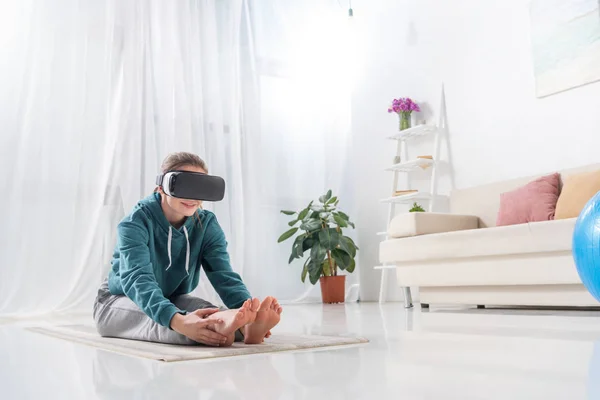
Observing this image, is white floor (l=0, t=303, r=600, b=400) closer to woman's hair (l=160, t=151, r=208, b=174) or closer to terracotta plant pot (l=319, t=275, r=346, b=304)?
woman's hair (l=160, t=151, r=208, b=174)

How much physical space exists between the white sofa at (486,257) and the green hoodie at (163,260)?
153cm

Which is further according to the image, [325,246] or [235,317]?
[325,246]

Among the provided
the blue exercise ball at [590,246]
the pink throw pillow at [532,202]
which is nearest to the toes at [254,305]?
the blue exercise ball at [590,246]

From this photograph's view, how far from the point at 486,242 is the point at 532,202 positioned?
0.55m

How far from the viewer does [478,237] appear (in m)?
2.96

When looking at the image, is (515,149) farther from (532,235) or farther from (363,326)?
(363,326)

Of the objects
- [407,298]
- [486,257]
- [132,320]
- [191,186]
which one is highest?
[191,186]

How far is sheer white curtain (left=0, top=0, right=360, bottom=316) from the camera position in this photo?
153 inches

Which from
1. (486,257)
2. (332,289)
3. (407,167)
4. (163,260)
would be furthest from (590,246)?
(332,289)

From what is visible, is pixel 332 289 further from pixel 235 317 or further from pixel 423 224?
pixel 235 317

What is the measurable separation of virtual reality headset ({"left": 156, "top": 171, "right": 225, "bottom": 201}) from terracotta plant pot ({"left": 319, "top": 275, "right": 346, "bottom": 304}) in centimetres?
325

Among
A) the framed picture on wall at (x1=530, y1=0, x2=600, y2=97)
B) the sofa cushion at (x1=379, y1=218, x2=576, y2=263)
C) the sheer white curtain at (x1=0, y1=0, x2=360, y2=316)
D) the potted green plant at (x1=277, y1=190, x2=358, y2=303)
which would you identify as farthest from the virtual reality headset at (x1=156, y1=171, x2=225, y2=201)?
the potted green plant at (x1=277, y1=190, x2=358, y2=303)

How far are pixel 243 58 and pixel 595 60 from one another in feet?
8.80

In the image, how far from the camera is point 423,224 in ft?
11.1
